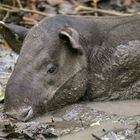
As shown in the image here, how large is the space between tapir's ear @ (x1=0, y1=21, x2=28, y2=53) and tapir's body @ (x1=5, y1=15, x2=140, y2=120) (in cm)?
43

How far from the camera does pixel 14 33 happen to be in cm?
669

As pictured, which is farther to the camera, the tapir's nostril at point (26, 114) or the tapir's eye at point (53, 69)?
the tapir's eye at point (53, 69)

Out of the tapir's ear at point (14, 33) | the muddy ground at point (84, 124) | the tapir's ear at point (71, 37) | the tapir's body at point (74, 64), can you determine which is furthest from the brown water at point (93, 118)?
the tapir's ear at point (14, 33)

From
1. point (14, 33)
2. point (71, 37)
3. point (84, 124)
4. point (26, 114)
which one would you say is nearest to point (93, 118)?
point (84, 124)

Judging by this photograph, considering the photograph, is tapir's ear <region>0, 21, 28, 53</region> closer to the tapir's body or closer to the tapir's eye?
the tapir's body

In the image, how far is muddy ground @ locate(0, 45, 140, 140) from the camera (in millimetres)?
5375

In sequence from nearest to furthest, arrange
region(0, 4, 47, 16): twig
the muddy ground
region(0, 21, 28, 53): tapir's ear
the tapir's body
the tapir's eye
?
the muddy ground, the tapir's body, the tapir's eye, region(0, 21, 28, 53): tapir's ear, region(0, 4, 47, 16): twig

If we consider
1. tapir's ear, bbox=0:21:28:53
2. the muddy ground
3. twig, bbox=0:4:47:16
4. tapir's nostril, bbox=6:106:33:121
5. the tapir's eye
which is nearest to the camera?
the muddy ground

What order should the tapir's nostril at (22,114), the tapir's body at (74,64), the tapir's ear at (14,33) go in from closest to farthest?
the tapir's nostril at (22,114) → the tapir's body at (74,64) → the tapir's ear at (14,33)

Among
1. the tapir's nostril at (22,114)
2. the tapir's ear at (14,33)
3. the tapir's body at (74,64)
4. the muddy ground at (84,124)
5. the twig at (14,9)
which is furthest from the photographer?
the twig at (14,9)

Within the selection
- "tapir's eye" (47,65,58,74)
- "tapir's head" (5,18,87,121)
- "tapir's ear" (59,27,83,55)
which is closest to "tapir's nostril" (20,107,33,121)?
"tapir's head" (5,18,87,121)

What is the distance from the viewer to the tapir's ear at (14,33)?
261 inches

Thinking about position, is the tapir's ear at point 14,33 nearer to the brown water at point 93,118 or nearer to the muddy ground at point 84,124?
the muddy ground at point 84,124

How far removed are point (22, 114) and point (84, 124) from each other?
561 mm
